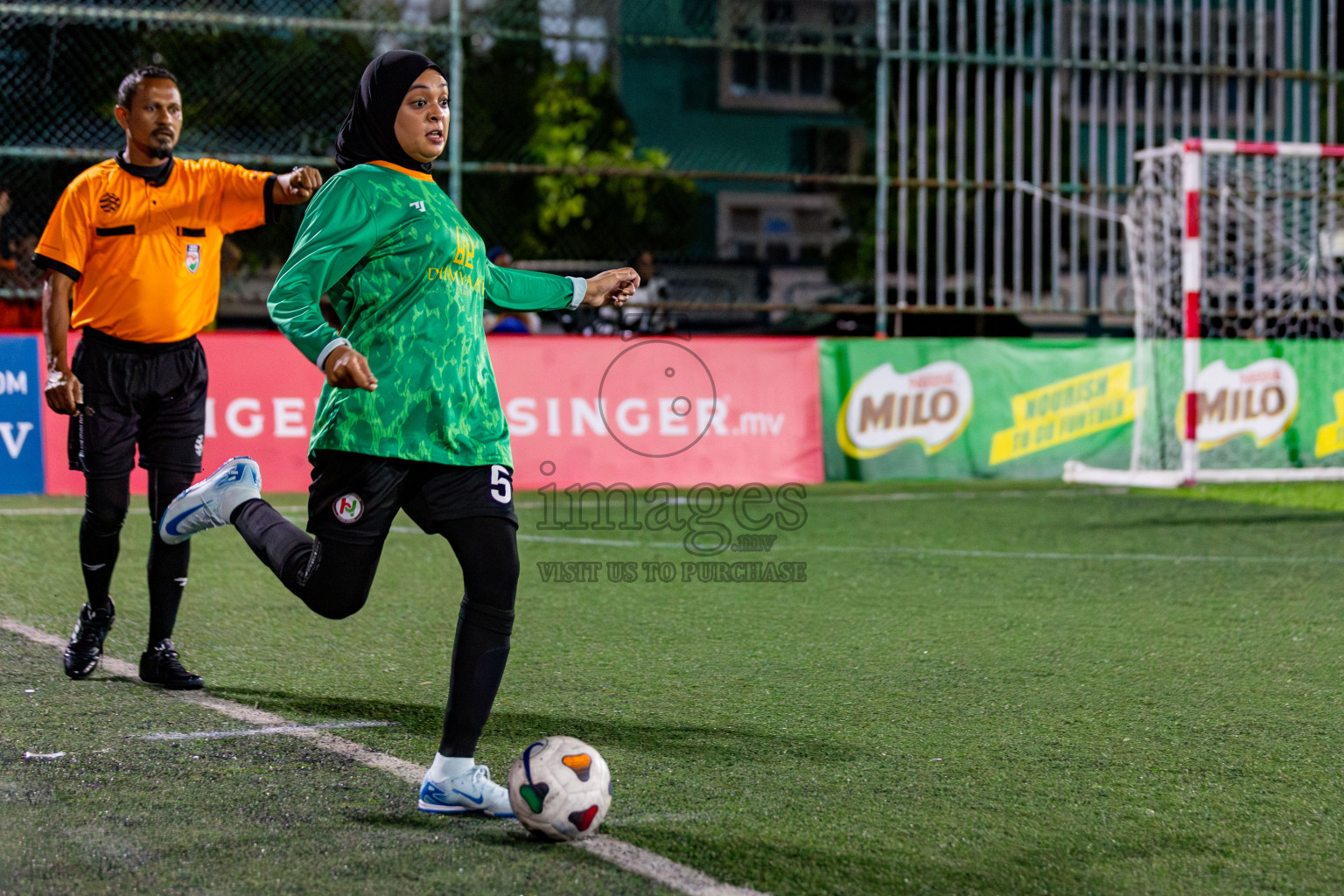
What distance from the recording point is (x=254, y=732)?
4.49 m

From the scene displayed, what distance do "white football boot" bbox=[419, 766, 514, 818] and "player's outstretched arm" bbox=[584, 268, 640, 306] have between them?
1.27 meters

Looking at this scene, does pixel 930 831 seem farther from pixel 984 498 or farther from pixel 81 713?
pixel 984 498

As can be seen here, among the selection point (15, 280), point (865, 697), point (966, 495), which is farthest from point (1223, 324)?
point (15, 280)

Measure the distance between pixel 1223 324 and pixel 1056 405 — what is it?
6.01ft

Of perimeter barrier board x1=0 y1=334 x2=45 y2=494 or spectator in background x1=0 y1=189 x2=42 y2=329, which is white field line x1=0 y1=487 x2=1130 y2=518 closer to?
perimeter barrier board x1=0 y1=334 x2=45 y2=494

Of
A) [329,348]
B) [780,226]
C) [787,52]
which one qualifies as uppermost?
[787,52]

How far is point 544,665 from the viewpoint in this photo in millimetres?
5516

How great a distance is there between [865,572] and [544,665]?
275 cm

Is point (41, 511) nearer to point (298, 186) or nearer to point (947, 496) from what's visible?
point (298, 186)

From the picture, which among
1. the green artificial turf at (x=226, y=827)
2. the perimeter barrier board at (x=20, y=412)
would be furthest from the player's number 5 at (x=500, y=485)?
the perimeter barrier board at (x=20, y=412)

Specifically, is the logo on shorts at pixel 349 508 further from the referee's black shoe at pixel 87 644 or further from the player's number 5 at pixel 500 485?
the referee's black shoe at pixel 87 644

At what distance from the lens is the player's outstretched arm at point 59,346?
5.04 meters

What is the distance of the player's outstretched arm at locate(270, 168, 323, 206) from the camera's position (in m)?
5.09

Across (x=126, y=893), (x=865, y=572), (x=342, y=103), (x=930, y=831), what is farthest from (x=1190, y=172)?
(x=126, y=893)
